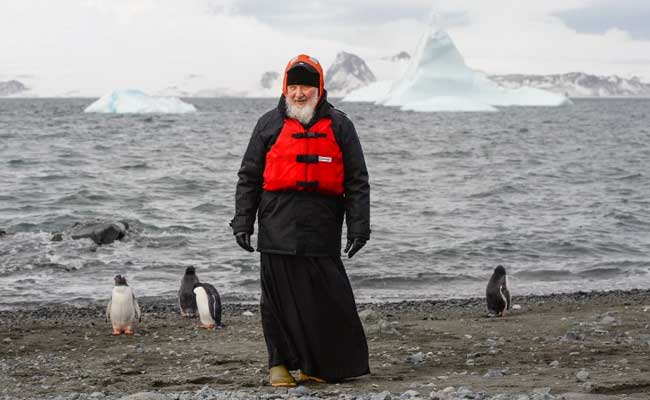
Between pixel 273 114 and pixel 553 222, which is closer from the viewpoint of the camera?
pixel 273 114

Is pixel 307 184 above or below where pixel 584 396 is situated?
above

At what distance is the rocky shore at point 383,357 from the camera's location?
16.6 ft

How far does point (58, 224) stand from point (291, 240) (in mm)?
13608

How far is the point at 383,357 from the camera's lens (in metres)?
6.49

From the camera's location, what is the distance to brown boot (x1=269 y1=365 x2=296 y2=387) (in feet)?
17.2

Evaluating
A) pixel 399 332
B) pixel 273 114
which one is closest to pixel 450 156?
pixel 399 332

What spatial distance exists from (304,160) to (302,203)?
0.78 feet

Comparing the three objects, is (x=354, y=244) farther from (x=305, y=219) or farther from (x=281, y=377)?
(x=281, y=377)

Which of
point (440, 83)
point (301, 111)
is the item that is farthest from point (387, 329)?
point (440, 83)

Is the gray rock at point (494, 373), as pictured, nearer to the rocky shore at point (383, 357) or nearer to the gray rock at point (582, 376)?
the rocky shore at point (383, 357)

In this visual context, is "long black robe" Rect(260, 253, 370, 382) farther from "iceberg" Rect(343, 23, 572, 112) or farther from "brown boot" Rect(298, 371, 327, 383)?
"iceberg" Rect(343, 23, 572, 112)

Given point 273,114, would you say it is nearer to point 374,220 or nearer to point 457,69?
point 374,220

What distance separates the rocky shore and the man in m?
0.24

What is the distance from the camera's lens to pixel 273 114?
512 centimetres
